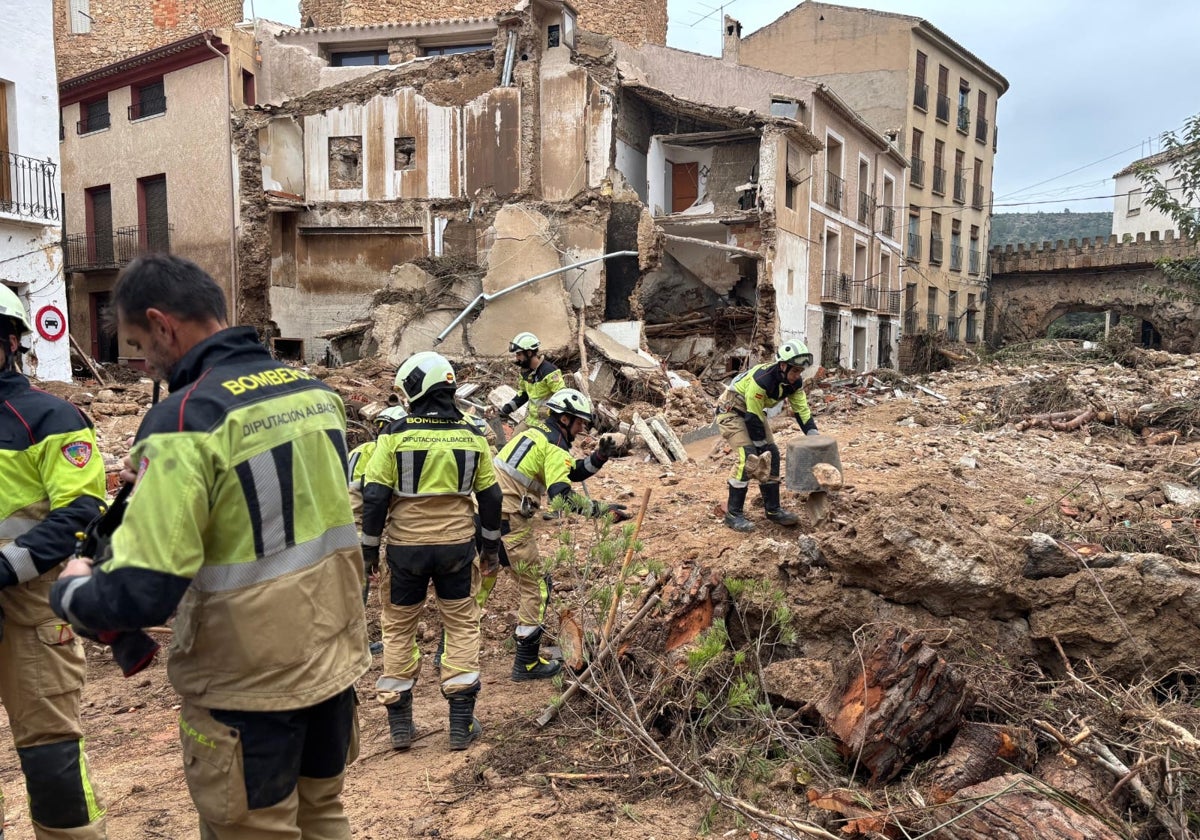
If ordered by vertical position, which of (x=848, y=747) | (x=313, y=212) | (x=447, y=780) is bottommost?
(x=447, y=780)

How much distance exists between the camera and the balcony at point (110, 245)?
2200 cm

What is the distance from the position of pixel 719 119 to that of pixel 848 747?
18819 mm

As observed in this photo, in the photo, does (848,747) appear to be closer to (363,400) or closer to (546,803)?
(546,803)

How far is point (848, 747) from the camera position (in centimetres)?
338

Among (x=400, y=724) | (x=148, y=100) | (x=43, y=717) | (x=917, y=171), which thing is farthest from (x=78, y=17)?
(x=43, y=717)

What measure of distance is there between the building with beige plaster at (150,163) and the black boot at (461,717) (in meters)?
18.1

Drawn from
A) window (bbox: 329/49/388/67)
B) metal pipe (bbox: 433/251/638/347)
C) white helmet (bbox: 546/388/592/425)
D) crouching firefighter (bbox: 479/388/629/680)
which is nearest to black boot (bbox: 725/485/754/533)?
crouching firefighter (bbox: 479/388/629/680)

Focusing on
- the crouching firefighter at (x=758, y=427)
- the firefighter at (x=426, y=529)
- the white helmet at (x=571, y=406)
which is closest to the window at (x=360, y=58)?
the crouching firefighter at (x=758, y=427)

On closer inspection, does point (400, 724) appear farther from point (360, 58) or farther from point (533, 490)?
point (360, 58)

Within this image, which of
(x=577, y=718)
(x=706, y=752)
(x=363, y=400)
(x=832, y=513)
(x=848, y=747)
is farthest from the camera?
(x=363, y=400)

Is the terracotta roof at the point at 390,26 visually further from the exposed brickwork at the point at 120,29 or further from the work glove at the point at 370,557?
the work glove at the point at 370,557

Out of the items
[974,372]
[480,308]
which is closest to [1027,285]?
[974,372]

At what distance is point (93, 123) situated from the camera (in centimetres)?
2300

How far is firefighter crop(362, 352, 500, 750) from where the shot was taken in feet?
14.0
